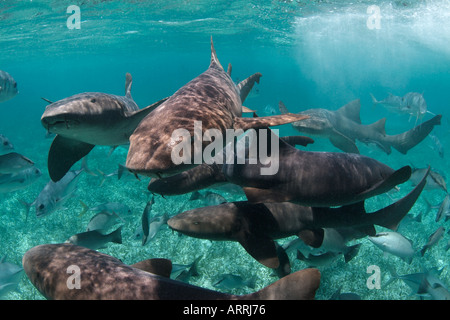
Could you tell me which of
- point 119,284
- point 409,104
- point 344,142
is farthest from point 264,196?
point 409,104

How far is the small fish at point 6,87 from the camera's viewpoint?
21.4ft

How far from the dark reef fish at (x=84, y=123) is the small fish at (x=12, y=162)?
1.77 metres

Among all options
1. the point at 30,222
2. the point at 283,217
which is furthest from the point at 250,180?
the point at 30,222

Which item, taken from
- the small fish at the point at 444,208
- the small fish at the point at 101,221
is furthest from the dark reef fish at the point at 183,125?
the small fish at the point at 444,208

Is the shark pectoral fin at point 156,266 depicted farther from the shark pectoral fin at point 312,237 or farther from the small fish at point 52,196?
the small fish at point 52,196

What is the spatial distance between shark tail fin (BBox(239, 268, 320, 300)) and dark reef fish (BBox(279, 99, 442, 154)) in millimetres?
5599

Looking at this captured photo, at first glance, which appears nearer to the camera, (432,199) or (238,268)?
(238,268)

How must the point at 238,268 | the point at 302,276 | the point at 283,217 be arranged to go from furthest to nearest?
1. the point at 238,268
2. the point at 283,217
3. the point at 302,276

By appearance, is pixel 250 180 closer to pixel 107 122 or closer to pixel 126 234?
pixel 107 122

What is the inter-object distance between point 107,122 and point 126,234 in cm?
624

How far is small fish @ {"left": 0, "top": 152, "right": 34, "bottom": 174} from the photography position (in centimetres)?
586

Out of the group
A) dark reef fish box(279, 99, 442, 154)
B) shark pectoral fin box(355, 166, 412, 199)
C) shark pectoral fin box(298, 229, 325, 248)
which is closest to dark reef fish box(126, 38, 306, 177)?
shark pectoral fin box(355, 166, 412, 199)

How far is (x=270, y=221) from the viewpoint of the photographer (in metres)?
3.82
